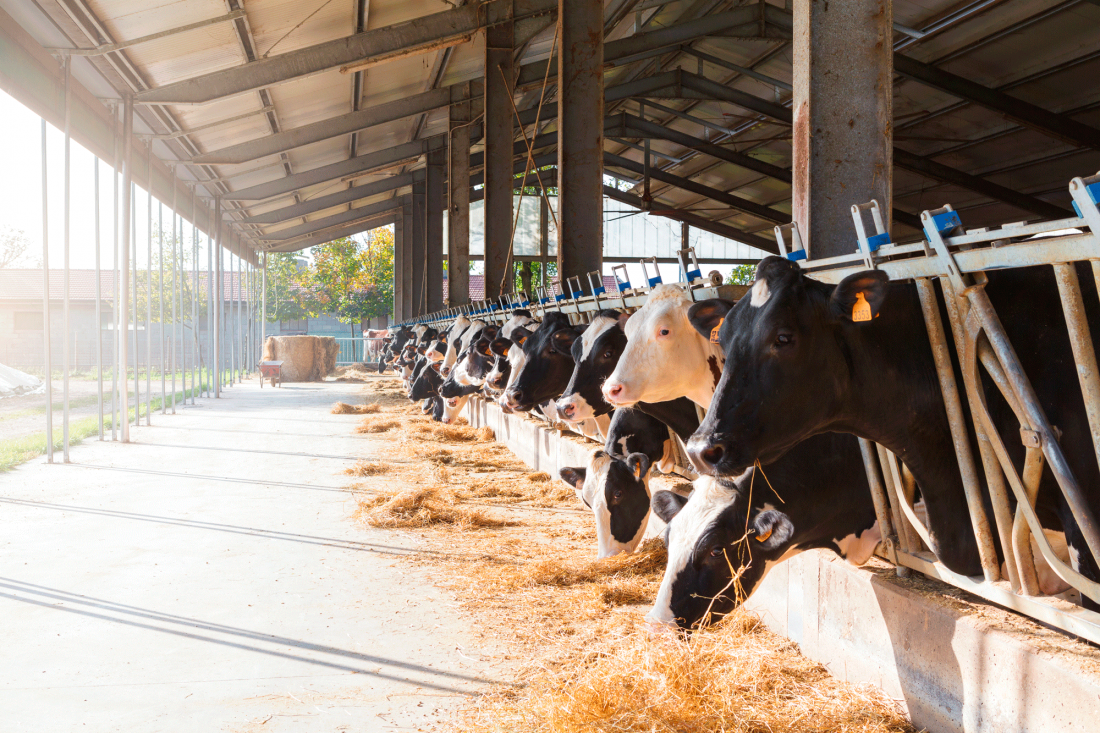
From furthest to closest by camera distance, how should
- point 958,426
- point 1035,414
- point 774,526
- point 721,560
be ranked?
point 721,560 < point 774,526 < point 958,426 < point 1035,414

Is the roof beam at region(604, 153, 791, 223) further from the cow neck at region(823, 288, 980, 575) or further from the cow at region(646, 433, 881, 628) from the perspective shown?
the cow neck at region(823, 288, 980, 575)

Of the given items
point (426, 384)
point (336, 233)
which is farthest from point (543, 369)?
point (336, 233)

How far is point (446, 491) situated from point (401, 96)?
11.2 metres

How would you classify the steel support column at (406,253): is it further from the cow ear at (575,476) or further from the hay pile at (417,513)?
the cow ear at (575,476)

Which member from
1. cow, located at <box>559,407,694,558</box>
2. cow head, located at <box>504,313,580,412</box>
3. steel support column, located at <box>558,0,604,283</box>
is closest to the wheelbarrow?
steel support column, located at <box>558,0,604,283</box>

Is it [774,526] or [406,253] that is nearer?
[774,526]

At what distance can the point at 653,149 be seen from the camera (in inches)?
1086

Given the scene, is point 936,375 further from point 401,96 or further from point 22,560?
point 401,96

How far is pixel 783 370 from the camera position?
108 inches

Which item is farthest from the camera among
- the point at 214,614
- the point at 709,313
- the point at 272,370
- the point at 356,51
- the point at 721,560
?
the point at 272,370

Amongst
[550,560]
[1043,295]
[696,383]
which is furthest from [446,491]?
[1043,295]

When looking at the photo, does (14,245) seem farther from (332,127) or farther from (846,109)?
(846,109)

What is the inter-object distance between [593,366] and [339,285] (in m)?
37.1

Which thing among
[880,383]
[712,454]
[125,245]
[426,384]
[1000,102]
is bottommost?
[426,384]
